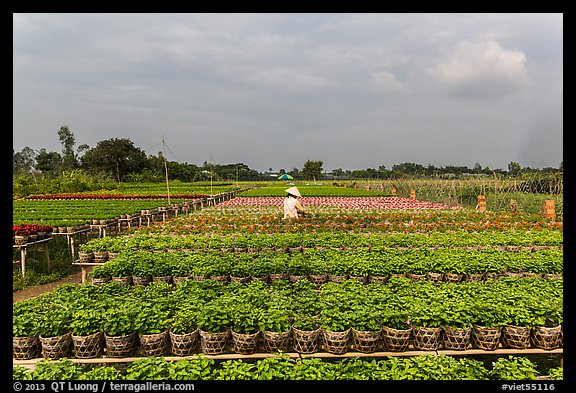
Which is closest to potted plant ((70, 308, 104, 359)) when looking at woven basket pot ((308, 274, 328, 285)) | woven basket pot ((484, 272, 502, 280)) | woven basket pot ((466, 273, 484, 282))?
woven basket pot ((308, 274, 328, 285))

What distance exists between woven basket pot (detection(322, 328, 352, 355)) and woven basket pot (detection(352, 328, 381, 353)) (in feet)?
0.58

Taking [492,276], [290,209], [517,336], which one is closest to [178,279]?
[517,336]

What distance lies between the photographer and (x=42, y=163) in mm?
67188

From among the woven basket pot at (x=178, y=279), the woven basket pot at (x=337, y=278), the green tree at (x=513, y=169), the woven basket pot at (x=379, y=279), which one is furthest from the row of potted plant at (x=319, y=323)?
the green tree at (x=513, y=169)

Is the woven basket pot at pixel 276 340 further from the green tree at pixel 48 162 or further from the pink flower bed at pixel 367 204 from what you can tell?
the green tree at pixel 48 162

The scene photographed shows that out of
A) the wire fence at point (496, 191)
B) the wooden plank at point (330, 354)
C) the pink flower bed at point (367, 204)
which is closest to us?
the wooden plank at point (330, 354)

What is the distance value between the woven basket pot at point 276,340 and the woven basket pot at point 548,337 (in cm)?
397

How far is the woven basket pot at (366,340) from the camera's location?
5109mm

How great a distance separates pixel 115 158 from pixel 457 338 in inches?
2911

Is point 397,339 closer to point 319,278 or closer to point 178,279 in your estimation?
point 319,278

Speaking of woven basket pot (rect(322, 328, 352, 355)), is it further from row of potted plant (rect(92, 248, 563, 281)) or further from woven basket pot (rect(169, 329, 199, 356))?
row of potted plant (rect(92, 248, 563, 281))

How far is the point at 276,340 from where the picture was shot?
5.12 meters
